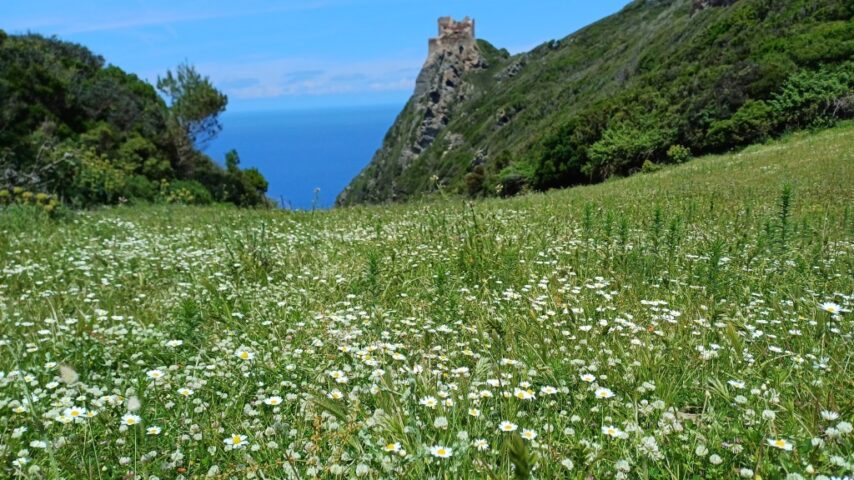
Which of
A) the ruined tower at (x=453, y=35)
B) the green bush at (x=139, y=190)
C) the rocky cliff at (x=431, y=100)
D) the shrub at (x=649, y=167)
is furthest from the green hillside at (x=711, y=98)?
the ruined tower at (x=453, y=35)

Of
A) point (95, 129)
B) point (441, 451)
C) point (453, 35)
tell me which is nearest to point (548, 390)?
point (441, 451)

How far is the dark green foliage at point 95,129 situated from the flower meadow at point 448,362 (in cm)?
1271

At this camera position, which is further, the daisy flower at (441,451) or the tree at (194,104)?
the tree at (194,104)

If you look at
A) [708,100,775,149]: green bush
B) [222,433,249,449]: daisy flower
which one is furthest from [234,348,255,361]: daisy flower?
[708,100,775,149]: green bush

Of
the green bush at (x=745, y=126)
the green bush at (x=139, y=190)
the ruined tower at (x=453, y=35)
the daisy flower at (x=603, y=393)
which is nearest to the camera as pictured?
the daisy flower at (x=603, y=393)

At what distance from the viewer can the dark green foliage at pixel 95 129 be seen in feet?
64.1

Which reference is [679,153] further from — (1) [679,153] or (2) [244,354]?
(2) [244,354]

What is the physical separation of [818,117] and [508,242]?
86.3 ft

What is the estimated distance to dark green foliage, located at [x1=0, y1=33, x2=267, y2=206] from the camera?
1955 centimetres

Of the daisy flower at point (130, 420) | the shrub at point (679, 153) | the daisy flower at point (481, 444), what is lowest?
the daisy flower at point (481, 444)

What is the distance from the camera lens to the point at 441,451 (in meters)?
2.42

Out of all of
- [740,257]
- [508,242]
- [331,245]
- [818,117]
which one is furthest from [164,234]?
[818,117]

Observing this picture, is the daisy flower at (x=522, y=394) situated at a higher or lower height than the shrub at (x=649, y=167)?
lower

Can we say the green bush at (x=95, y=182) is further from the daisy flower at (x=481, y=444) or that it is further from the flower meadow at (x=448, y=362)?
the daisy flower at (x=481, y=444)
